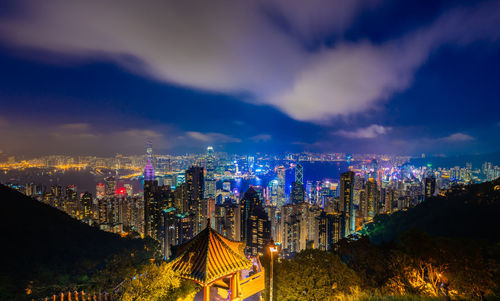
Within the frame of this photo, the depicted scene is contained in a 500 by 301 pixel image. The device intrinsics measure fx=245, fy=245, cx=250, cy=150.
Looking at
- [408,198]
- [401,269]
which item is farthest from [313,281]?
[408,198]

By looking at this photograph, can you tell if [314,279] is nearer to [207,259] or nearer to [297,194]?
[207,259]

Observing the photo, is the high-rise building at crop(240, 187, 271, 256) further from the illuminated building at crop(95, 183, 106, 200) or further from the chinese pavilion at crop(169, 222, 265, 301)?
the illuminated building at crop(95, 183, 106, 200)

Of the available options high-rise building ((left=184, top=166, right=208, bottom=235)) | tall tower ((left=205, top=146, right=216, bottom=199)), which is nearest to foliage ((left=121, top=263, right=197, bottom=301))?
high-rise building ((left=184, top=166, right=208, bottom=235))

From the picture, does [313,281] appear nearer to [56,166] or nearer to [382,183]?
[382,183]

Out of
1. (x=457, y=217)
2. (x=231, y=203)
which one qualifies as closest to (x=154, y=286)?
(x=457, y=217)

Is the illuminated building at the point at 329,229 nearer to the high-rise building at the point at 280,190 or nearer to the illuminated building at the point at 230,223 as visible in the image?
the illuminated building at the point at 230,223

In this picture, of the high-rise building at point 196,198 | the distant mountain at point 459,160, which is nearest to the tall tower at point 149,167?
the high-rise building at point 196,198
